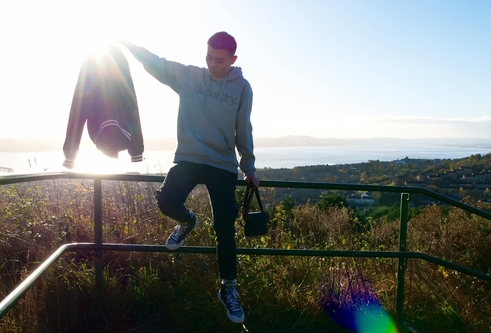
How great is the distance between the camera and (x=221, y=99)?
9.82 ft

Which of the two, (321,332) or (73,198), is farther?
(73,198)

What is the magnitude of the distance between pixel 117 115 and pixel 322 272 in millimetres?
2290

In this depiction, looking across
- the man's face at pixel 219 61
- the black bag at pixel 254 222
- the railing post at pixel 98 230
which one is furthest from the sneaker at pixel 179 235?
the man's face at pixel 219 61

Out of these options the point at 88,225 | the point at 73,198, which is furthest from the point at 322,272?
the point at 73,198

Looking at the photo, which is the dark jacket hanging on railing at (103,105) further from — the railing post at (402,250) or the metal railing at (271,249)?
the railing post at (402,250)

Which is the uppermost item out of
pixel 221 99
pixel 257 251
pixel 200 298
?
pixel 221 99

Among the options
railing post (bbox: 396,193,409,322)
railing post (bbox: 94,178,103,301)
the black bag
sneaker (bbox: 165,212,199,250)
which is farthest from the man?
railing post (bbox: 396,193,409,322)

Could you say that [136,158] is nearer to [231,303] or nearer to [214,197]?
[214,197]

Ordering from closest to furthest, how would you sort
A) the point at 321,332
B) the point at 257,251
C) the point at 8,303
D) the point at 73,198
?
the point at 8,303 → the point at 257,251 → the point at 321,332 → the point at 73,198

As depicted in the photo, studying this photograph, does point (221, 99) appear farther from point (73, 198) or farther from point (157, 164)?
point (157, 164)

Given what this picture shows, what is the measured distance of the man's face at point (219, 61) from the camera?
9.62 ft

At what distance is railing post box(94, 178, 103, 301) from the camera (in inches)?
124

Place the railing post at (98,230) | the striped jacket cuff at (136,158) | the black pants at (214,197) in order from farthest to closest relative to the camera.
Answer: the railing post at (98,230) < the striped jacket cuff at (136,158) < the black pants at (214,197)

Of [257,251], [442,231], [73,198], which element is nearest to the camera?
[257,251]
